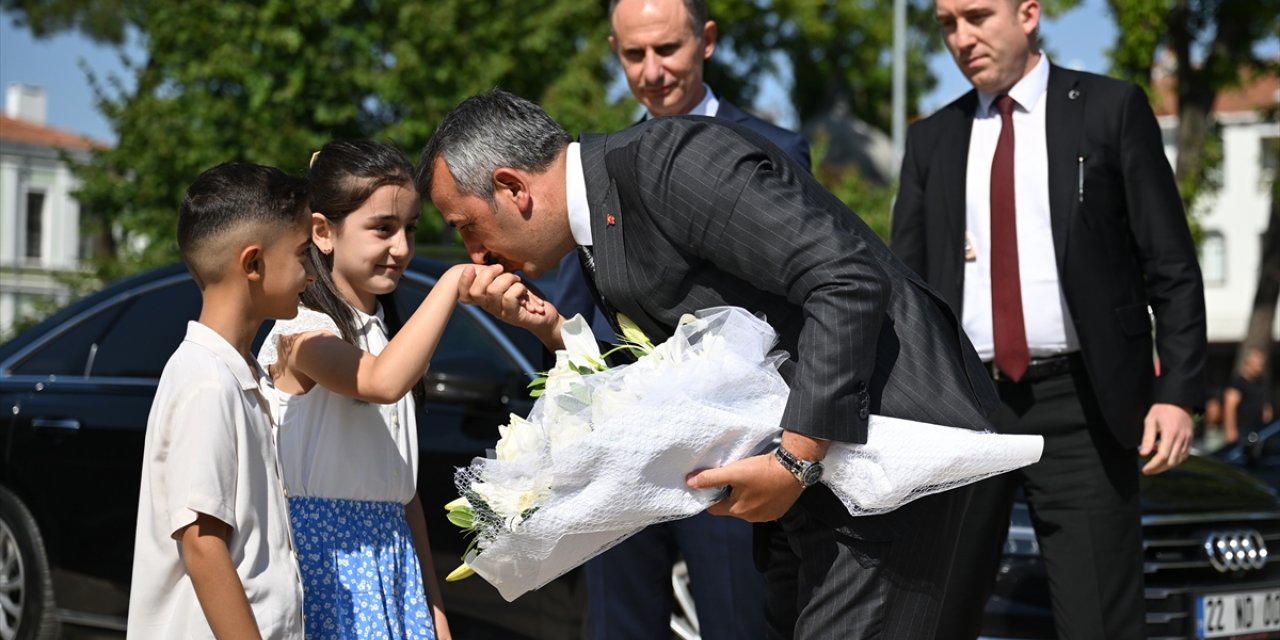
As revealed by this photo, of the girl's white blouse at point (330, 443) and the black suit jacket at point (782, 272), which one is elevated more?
the black suit jacket at point (782, 272)

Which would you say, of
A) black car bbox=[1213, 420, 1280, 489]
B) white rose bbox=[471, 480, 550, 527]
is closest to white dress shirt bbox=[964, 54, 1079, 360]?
white rose bbox=[471, 480, 550, 527]

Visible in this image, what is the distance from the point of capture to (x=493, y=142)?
294cm

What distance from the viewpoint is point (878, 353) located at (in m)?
2.84

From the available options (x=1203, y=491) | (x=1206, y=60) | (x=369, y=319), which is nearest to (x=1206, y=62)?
(x=1206, y=60)

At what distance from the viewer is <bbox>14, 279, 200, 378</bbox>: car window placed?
5.84 meters

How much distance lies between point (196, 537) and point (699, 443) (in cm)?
93

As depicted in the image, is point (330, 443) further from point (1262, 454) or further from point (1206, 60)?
point (1206, 60)

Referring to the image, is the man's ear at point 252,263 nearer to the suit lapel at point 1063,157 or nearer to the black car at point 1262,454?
the suit lapel at point 1063,157

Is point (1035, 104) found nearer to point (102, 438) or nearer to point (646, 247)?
point (646, 247)

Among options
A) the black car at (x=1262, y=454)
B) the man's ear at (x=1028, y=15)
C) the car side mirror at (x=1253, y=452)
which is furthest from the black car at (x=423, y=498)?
the car side mirror at (x=1253, y=452)

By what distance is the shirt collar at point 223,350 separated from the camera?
2.93m

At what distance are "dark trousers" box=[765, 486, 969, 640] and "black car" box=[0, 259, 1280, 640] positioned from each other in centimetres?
209

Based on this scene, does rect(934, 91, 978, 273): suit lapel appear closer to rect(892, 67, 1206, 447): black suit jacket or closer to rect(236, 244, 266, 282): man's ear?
rect(892, 67, 1206, 447): black suit jacket

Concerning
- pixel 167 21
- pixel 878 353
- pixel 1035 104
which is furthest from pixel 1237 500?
pixel 167 21
